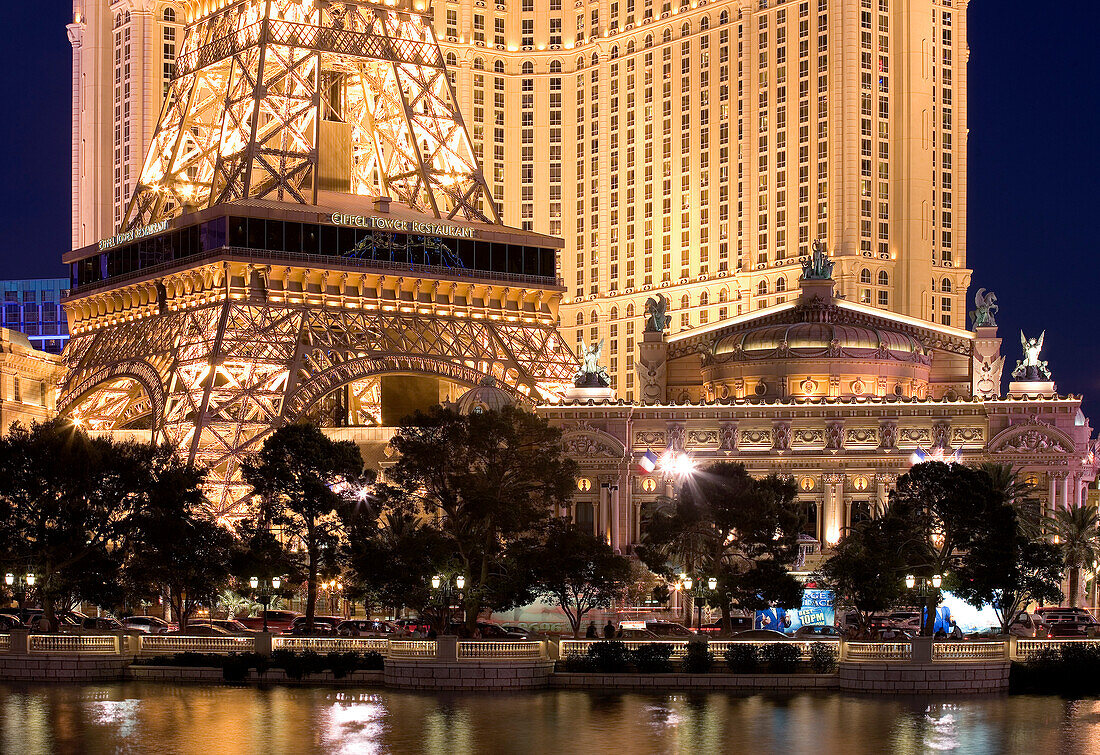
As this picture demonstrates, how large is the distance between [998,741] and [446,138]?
102 meters

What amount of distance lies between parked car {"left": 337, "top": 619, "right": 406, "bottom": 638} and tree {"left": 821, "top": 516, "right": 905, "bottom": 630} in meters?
23.1

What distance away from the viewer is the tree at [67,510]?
9644cm

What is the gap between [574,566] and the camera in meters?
99.8

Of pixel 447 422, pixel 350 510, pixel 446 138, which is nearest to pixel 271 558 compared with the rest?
pixel 350 510

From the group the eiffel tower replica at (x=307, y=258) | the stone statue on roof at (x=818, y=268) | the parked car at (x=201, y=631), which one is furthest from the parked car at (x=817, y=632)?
the stone statue on roof at (x=818, y=268)

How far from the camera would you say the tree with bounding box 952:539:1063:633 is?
9819cm

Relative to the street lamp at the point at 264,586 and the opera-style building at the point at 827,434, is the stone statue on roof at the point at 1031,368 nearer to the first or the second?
the opera-style building at the point at 827,434

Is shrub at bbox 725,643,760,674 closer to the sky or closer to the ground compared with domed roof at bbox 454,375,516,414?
closer to the ground

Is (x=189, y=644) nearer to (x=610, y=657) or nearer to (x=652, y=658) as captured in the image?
(x=610, y=657)

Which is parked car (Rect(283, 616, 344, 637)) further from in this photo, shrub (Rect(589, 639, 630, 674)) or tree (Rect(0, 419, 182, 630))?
shrub (Rect(589, 639, 630, 674))

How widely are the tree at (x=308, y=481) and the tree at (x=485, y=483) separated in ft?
17.1

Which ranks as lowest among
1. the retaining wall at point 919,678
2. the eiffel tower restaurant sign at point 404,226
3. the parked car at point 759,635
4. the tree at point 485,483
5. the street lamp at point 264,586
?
the retaining wall at point 919,678

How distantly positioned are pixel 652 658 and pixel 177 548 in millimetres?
27208

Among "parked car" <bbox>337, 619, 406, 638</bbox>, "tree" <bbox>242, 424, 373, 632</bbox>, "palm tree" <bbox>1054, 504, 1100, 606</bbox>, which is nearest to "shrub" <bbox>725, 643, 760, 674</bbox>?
"parked car" <bbox>337, 619, 406, 638</bbox>
